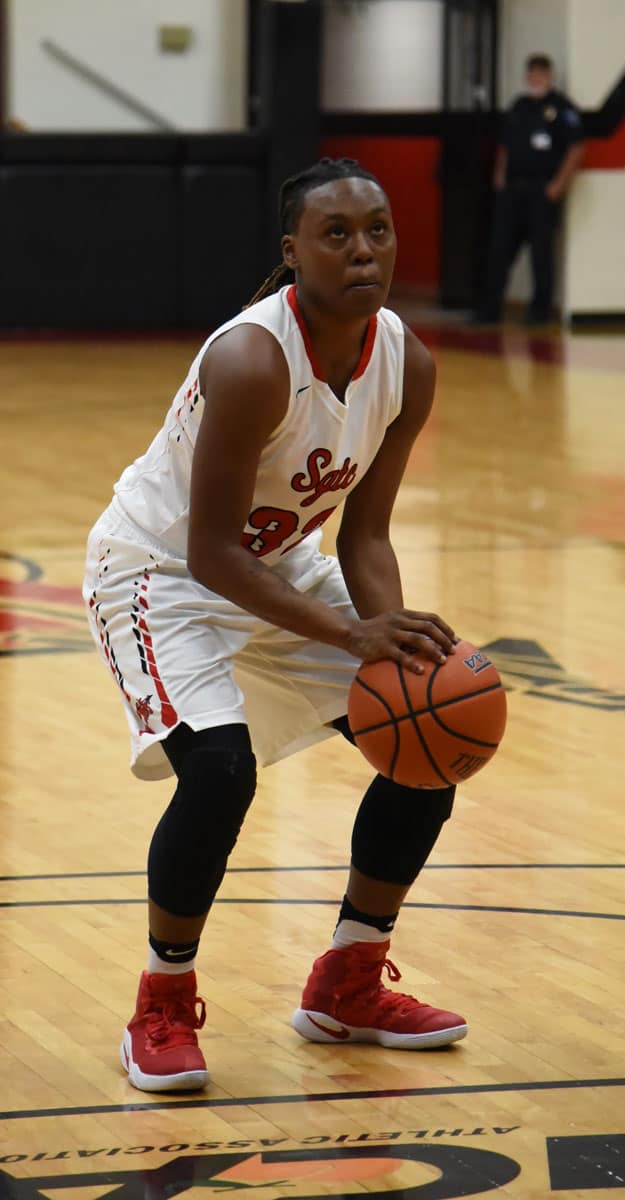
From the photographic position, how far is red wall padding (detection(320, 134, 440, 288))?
16.9 metres

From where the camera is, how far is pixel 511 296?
1597 centimetres

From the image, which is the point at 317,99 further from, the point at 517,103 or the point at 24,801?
the point at 24,801

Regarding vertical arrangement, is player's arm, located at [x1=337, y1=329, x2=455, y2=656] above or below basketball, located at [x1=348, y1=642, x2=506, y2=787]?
above

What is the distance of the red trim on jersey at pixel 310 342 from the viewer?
9.04ft

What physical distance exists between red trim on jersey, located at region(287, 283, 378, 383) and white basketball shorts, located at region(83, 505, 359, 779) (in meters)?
0.34

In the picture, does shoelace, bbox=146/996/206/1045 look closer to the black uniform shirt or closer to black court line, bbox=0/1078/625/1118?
black court line, bbox=0/1078/625/1118

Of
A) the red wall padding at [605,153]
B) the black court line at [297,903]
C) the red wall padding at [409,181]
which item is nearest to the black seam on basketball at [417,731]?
the black court line at [297,903]

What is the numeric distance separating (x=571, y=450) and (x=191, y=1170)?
676 cm

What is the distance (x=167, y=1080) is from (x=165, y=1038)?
7 centimetres

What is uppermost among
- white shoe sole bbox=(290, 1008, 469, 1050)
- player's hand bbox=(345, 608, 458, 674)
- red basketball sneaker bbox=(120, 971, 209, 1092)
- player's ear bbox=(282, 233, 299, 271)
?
player's ear bbox=(282, 233, 299, 271)

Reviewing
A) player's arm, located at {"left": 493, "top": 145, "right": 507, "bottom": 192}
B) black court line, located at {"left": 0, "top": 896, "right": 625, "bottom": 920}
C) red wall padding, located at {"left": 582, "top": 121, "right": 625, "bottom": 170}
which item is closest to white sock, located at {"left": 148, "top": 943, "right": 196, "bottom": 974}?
black court line, located at {"left": 0, "top": 896, "right": 625, "bottom": 920}

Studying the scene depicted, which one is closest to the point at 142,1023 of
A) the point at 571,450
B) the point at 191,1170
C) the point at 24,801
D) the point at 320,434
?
the point at 191,1170

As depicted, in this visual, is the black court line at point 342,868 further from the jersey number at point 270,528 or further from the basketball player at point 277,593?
the jersey number at point 270,528

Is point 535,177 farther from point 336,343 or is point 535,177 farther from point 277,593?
point 277,593
